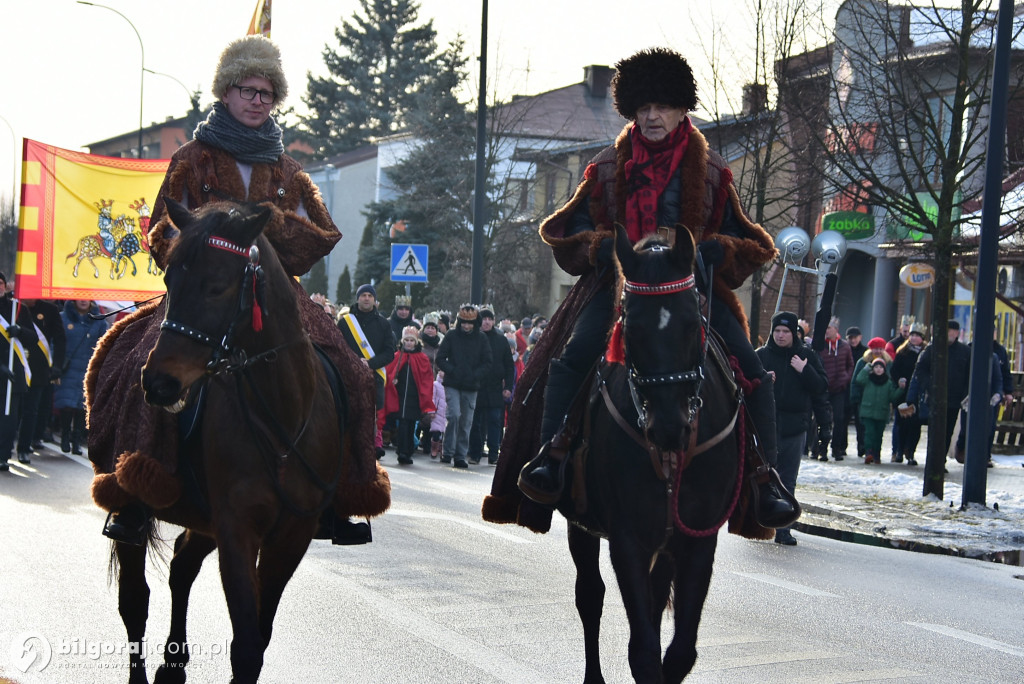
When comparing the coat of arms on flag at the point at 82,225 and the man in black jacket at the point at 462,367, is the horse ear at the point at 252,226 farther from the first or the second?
the man in black jacket at the point at 462,367

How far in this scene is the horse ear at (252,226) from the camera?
4.90 m

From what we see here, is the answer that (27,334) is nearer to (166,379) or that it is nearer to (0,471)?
(0,471)

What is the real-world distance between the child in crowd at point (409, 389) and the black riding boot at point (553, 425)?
12547 mm

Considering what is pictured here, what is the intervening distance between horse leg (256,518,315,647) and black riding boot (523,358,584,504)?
1013 mm

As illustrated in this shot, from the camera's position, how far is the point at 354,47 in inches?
2950

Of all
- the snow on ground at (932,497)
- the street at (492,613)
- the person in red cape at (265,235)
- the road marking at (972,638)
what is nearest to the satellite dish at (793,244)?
the snow on ground at (932,497)

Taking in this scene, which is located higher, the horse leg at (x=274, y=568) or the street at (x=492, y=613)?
the horse leg at (x=274, y=568)

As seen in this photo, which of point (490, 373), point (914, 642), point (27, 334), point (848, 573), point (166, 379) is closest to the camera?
point (166, 379)

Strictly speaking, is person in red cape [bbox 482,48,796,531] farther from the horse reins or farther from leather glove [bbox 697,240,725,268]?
the horse reins

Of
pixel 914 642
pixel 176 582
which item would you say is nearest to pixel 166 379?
pixel 176 582

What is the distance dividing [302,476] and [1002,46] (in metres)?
10.3

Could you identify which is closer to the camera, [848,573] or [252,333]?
[252,333]

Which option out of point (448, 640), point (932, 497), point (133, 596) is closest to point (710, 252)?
point (448, 640)

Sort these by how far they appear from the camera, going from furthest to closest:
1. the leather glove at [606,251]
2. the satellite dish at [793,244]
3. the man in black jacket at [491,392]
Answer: the satellite dish at [793,244] → the man in black jacket at [491,392] → the leather glove at [606,251]
